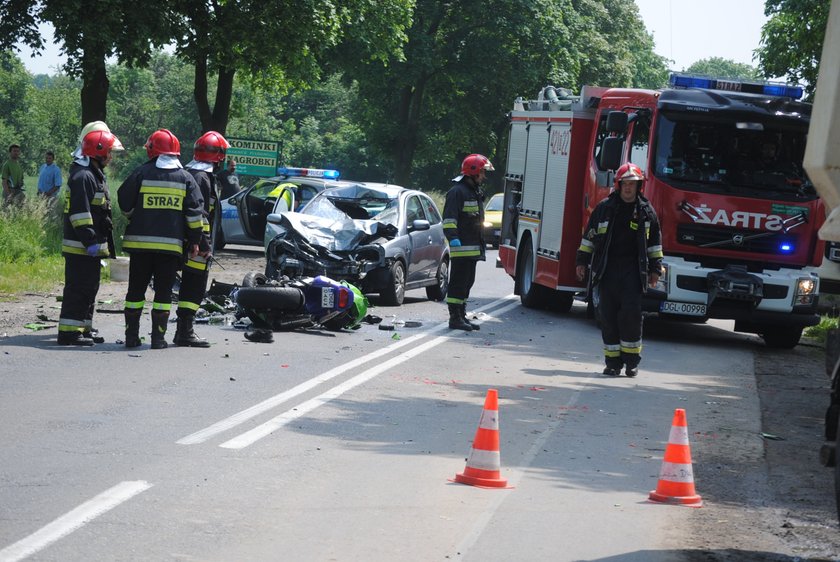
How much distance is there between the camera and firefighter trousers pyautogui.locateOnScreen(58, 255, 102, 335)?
12.0 metres

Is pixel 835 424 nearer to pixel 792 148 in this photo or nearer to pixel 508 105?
pixel 792 148

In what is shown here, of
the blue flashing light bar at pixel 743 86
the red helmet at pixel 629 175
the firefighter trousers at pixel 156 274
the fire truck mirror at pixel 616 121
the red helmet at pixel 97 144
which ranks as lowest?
the firefighter trousers at pixel 156 274

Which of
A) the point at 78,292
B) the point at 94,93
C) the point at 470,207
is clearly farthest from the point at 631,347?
the point at 94,93

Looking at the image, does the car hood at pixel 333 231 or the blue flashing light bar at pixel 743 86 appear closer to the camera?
the car hood at pixel 333 231

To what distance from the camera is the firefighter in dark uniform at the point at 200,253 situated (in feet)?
41.2

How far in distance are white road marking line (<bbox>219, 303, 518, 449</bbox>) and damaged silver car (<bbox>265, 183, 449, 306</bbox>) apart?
107 inches

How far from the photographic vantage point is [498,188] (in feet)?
219

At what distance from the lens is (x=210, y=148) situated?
505 inches

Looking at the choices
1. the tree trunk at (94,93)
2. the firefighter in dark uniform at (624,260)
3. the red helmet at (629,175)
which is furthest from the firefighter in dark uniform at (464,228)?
the tree trunk at (94,93)

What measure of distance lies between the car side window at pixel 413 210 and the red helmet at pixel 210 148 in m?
5.80

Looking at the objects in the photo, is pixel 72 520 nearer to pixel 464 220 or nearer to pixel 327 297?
pixel 327 297

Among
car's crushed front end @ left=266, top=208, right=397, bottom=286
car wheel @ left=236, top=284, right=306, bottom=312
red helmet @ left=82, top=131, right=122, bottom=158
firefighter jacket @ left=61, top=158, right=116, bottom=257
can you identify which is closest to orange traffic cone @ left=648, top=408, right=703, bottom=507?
firefighter jacket @ left=61, top=158, right=116, bottom=257

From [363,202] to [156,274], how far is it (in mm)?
6698

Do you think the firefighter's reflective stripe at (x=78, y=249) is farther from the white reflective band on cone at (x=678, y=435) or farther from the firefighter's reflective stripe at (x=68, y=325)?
the white reflective band on cone at (x=678, y=435)
